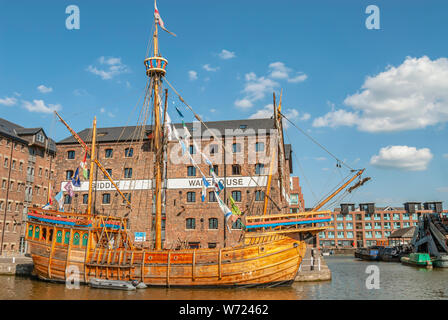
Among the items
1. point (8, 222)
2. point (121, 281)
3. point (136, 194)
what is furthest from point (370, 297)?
point (8, 222)

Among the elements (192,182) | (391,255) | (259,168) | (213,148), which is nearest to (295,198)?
(391,255)

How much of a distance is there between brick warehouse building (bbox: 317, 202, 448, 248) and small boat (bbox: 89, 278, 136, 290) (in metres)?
91.0

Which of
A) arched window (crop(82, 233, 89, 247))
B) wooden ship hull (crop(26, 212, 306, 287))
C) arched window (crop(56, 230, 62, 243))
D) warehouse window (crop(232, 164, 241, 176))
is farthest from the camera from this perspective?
warehouse window (crop(232, 164, 241, 176))

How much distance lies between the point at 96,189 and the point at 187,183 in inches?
413

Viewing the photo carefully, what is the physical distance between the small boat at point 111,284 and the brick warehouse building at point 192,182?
38.0ft

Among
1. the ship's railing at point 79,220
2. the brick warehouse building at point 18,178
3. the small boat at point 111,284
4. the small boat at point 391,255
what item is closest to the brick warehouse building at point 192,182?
the ship's railing at point 79,220

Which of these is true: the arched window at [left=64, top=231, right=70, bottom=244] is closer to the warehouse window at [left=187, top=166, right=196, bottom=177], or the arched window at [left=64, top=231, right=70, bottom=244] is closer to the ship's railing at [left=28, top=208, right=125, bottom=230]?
the ship's railing at [left=28, top=208, right=125, bottom=230]

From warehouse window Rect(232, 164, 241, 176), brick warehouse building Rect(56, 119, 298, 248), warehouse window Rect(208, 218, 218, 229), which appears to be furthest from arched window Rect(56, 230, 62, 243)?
warehouse window Rect(232, 164, 241, 176)

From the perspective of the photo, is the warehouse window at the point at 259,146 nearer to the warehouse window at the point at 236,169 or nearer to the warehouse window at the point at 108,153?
the warehouse window at the point at 236,169

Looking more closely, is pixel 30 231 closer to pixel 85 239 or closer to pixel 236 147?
pixel 85 239

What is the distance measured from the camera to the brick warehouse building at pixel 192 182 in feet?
119

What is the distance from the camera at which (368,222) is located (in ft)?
344

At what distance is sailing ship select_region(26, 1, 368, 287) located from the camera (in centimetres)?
2302

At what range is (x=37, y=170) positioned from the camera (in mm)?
56844
